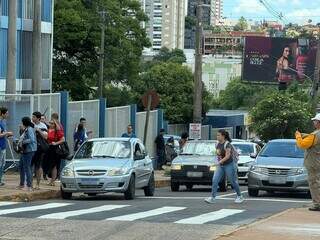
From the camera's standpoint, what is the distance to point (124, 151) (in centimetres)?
2053

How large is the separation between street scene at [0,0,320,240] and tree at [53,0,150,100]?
85 mm

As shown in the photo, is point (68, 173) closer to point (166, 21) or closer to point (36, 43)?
point (36, 43)

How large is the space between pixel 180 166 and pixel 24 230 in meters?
12.7

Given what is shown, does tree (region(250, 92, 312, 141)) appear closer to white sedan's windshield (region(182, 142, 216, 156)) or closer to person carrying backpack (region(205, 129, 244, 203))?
white sedan's windshield (region(182, 142, 216, 156))

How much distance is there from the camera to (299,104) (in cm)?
5303

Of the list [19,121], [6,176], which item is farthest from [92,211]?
[19,121]

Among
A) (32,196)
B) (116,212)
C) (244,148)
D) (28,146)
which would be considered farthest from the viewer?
(244,148)

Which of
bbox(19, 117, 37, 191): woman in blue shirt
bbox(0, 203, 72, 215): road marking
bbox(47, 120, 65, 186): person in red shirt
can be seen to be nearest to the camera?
bbox(0, 203, 72, 215): road marking

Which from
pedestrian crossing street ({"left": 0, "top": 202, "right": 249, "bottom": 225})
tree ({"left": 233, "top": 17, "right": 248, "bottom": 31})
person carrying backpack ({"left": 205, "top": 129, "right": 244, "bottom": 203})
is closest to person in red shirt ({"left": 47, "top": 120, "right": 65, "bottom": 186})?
pedestrian crossing street ({"left": 0, "top": 202, "right": 249, "bottom": 225})

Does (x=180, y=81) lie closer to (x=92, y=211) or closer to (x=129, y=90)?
(x=129, y=90)

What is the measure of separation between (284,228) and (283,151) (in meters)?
9.94

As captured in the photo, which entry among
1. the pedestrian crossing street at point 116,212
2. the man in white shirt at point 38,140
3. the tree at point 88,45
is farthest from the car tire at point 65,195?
the tree at point 88,45

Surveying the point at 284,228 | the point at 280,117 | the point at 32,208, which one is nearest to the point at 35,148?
the point at 32,208

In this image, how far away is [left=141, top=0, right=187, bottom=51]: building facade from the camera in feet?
371
